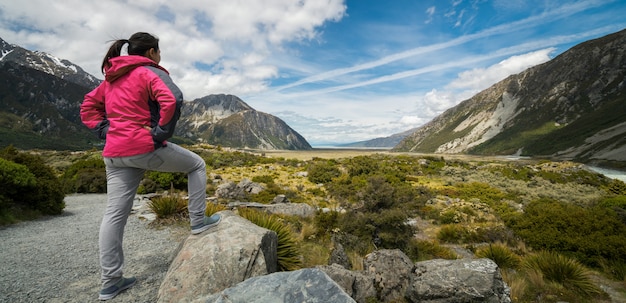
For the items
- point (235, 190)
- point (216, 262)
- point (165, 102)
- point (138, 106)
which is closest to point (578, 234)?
point (216, 262)

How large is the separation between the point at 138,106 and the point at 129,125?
0.76ft

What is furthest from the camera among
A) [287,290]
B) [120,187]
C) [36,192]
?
[36,192]

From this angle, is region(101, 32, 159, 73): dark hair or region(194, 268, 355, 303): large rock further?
region(101, 32, 159, 73): dark hair

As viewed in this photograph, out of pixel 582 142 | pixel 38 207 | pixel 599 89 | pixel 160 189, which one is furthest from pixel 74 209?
pixel 599 89

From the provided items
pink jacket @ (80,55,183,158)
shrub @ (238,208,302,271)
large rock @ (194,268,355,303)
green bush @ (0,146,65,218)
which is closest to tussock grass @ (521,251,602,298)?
shrub @ (238,208,302,271)

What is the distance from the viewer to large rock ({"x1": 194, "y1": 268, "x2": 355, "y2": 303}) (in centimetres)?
277

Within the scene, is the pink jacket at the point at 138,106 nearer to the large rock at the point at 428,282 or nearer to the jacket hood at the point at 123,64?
the jacket hood at the point at 123,64

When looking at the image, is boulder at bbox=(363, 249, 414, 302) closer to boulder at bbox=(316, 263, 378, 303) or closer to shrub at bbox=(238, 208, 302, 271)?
boulder at bbox=(316, 263, 378, 303)

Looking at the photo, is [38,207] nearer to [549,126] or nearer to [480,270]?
[480,270]

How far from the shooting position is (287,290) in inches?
113

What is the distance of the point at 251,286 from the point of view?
2936 millimetres

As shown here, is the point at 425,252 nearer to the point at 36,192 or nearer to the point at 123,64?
the point at 123,64

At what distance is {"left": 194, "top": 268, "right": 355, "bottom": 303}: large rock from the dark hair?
2932 millimetres

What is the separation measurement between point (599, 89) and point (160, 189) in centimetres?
20784
